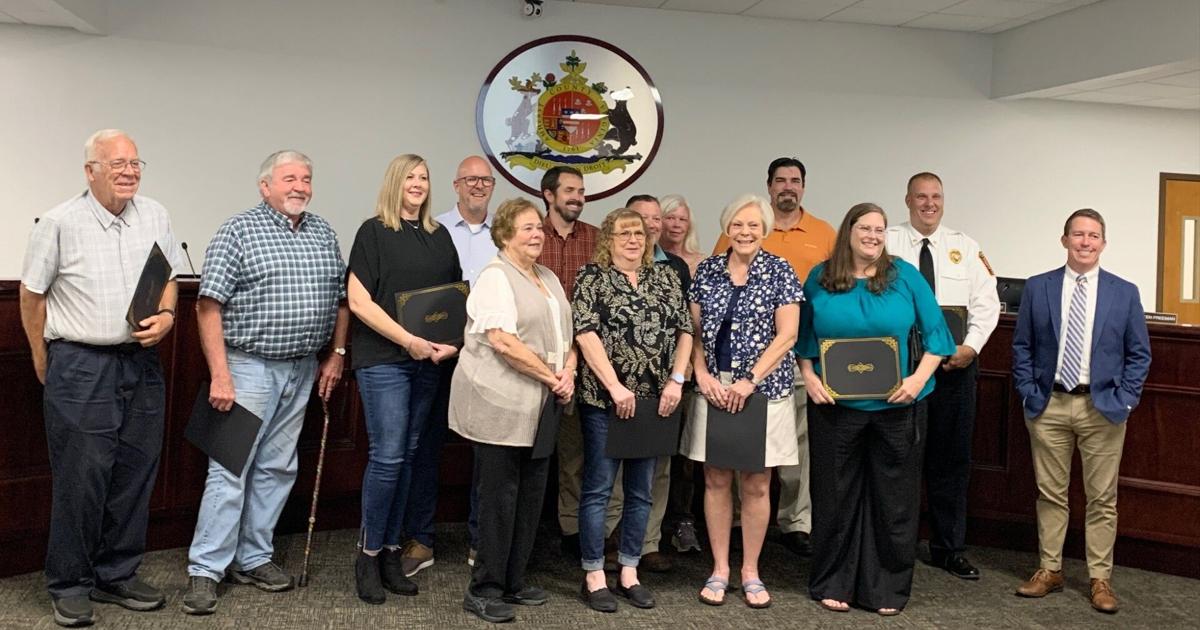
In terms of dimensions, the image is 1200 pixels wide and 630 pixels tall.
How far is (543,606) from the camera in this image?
3.59 meters

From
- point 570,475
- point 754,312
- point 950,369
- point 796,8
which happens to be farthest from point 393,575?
point 796,8

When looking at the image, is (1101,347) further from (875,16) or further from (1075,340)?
(875,16)

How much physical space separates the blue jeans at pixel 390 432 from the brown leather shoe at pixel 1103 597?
2558 mm

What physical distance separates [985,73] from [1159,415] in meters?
3.14

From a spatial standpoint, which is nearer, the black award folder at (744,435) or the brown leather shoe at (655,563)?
the black award folder at (744,435)

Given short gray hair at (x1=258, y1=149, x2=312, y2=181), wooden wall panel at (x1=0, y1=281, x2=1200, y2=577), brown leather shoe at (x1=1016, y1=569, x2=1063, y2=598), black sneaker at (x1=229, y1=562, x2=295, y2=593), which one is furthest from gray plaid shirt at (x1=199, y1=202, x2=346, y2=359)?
brown leather shoe at (x1=1016, y1=569, x2=1063, y2=598)

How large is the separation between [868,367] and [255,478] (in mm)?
2187

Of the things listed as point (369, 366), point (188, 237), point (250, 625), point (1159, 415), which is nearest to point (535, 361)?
point (369, 366)

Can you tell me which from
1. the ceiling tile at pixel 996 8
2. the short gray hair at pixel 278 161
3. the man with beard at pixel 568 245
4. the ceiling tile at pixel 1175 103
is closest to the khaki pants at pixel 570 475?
the man with beard at pixel 568 245

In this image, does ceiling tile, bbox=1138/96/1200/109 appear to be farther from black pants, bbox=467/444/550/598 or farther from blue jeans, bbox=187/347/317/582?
blue jeans, bbox=187/347/317/582

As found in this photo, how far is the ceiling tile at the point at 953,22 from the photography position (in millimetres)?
6254

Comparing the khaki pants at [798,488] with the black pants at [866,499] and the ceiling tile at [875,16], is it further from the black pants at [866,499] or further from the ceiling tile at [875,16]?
the ceiling tile at [875,16]

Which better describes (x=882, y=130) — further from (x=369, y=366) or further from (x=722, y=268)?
(x=369, y=366)

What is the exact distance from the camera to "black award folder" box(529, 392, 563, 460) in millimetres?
3346
